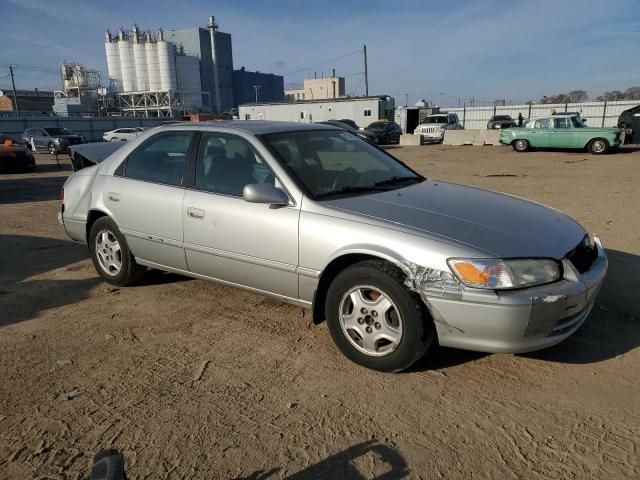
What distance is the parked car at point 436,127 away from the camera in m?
32.0

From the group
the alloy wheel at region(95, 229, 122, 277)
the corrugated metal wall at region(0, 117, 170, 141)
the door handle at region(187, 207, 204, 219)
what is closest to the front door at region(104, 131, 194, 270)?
the door handle at region(187, 207, 204, 219)

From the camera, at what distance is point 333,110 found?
44.5 meters

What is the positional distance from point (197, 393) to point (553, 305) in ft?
6.99

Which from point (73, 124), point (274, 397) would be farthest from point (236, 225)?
point (73, 124)

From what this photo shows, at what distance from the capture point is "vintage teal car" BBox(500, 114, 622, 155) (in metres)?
19.9

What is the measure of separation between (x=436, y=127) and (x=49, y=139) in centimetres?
2304

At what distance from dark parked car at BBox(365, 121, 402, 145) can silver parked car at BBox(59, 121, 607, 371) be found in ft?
90.8

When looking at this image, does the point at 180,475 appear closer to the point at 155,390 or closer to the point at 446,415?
the point at 155,390

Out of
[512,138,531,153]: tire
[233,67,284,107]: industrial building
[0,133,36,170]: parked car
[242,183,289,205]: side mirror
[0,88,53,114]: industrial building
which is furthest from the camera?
[233,67,284,107]: industrial building

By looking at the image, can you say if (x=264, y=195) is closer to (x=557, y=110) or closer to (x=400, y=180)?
(x=400, y=180)

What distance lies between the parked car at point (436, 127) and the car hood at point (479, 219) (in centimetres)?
2819

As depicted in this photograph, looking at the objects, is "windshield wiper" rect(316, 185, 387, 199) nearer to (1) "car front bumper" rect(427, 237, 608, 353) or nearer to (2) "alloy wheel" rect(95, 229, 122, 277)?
(1) "car front bumper" rect(427, 237, 608, 353)

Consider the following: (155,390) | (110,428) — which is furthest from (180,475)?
(155,390)

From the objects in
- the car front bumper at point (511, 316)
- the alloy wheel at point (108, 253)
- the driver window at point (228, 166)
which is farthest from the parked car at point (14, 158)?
the car front bumper at point (511, 316)
